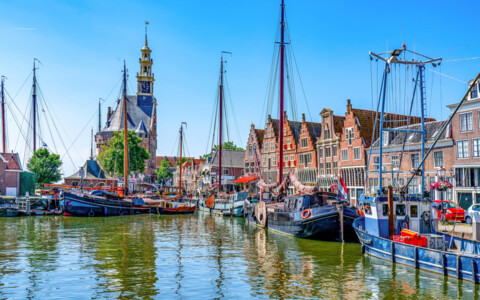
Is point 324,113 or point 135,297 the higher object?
point 324,113

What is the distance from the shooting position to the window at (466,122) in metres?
39.8

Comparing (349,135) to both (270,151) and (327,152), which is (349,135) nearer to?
(327,152)

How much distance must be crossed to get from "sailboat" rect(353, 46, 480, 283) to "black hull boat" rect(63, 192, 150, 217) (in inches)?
1369

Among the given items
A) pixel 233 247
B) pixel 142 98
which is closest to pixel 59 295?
pixel 233 247

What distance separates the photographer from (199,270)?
71.2 feet

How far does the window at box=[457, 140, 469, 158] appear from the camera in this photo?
40125 millimetres

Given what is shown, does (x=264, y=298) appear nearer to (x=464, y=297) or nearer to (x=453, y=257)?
(x=464, y=297)

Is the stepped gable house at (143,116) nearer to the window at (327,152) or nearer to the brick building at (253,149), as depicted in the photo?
the brick building at (253,149)

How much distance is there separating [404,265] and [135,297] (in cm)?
1362

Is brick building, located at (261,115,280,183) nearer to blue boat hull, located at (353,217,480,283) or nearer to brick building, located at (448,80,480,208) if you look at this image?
brick building, located at (448,80,480,208)

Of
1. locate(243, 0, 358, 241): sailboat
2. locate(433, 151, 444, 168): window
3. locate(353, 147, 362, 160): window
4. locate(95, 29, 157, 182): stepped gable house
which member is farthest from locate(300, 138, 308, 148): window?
locate(95, 29, 157, 182): stepped gable house

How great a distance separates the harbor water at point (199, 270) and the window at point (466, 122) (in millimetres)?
19333

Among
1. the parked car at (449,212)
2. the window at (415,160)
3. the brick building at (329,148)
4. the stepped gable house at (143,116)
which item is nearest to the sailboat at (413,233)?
the parked car at (449,212)

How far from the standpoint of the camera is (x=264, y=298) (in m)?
16.7
